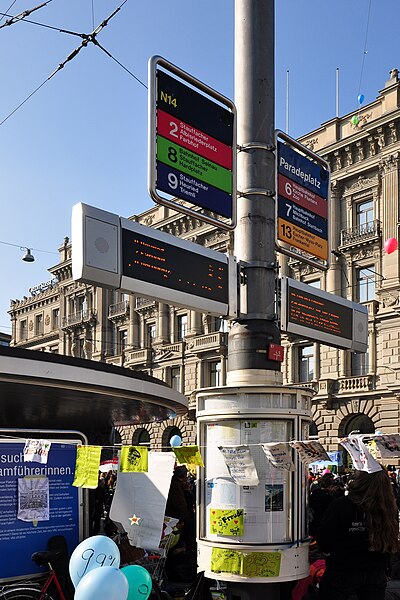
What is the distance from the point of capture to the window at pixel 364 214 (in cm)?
3622

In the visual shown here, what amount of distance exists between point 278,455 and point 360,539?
952mm

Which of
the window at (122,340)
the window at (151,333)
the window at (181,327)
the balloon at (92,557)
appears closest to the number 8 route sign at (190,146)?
the balloon at (92,557)

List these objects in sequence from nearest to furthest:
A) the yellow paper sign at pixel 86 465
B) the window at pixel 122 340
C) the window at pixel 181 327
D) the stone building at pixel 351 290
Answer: the yellow paper sign at pixel 86 465, the stone building at pixel 351 290, the window at pixel 181 327, the window at pixel 122 340

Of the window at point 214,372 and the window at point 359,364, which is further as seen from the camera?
the window at point 214,372

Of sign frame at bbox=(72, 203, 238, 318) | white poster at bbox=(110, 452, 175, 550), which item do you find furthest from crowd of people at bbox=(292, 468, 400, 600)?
white poster at bbox=(110, 452, 175, 550)

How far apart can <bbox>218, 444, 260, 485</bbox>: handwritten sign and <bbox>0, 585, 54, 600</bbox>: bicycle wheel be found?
216cm

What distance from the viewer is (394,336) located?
33.5 metres

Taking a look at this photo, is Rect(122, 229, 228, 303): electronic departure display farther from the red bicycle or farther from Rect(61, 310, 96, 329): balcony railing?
Rect(61, 310, 96, 329): balcony railing

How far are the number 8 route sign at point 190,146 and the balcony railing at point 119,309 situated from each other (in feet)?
154

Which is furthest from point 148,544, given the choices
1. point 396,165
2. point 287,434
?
point 396,165

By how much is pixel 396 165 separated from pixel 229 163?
29.3 m

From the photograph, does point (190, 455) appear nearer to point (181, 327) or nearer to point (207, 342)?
point (207, 342)

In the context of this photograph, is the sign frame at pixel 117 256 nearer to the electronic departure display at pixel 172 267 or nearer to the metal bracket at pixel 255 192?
the electronic departure display at pixel 172 267

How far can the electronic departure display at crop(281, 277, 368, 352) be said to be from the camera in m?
7.34
